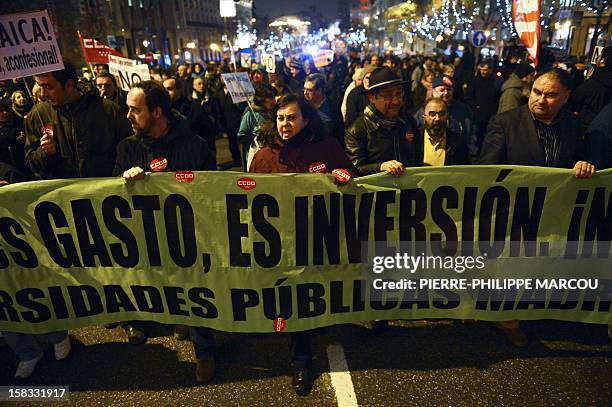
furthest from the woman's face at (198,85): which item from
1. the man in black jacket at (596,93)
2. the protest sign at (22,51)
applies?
the man in black jacket at (596,93)

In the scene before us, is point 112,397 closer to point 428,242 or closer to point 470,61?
point 428,242

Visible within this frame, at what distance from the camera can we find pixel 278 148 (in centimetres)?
323

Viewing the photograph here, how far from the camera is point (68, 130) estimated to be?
3912mm

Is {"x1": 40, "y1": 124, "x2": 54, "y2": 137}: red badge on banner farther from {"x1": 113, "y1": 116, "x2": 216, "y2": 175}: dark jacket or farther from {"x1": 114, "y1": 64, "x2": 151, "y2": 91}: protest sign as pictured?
{"x1": 114, "y1": 64, "x2": 151, "y2": 91}: protest sign

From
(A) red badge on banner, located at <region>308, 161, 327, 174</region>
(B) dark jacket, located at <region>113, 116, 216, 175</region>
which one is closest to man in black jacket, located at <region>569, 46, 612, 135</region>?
(A) red badge on banner, located at <region>308, 161, 327, 174</region>

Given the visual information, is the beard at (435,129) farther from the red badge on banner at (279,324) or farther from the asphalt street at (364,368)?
the red badge on banner at (279,324)

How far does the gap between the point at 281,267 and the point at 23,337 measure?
2055 mm

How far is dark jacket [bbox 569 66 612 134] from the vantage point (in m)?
6.16

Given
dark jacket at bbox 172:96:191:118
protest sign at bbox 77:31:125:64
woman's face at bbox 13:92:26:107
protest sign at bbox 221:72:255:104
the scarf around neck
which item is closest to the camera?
the scarf around neck

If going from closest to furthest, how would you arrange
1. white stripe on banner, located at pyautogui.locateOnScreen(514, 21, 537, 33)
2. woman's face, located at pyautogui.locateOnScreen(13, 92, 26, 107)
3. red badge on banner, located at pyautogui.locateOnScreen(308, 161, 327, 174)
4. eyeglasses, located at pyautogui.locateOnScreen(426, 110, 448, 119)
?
red badge on banner, located at pyautogui.locateOnScreen(308, 161, 327, 174)
eyeglasses, located at pyautogui.locateOnScreen(426, 110, 448, 119)
white stripe on banner, located at pyautogui.locateOnScreen(514, 21, 537, 33)
woman's face, located at pyautogui.locateOnScreen(13, 92, 26, 107)

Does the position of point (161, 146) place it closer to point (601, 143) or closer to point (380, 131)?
point (380, 131)

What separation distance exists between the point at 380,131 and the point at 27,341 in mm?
3159

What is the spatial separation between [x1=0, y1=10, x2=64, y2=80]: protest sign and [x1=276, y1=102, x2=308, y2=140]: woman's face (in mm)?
2169

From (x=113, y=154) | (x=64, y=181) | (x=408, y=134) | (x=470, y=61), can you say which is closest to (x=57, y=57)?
(x=113, y=154)
